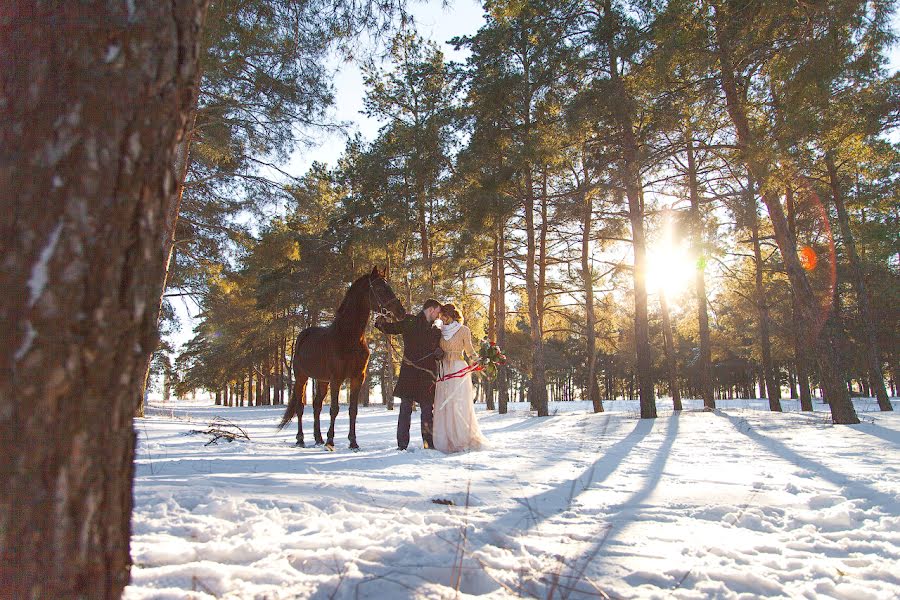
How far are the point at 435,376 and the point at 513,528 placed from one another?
14.8ft

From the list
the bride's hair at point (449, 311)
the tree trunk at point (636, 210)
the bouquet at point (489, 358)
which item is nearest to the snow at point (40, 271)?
the bride's hair at point (449, 311)

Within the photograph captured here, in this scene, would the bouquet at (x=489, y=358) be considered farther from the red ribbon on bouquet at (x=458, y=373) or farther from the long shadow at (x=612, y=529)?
the long shadow at (x=612, y=529)

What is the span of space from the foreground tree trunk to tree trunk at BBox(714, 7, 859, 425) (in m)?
10.3

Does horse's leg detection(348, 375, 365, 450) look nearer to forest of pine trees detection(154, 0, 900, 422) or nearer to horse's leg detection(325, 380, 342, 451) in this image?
horse's leg detection(325, 380, 342, 451)

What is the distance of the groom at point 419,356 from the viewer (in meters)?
7.26

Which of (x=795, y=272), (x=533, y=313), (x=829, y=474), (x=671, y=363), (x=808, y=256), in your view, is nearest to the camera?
(x=829, y=474)

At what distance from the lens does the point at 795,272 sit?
1052cm

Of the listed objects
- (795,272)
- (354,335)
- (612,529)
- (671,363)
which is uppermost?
(795,272)

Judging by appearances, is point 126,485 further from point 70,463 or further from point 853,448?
point 853,448

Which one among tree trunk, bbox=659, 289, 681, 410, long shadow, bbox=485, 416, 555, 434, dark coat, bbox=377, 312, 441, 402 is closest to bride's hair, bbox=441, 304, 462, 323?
dark coat, bbox=377, 312, 441, 402

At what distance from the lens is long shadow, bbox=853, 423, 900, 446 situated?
7.52 meters

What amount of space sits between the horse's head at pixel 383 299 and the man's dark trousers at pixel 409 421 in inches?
49.7

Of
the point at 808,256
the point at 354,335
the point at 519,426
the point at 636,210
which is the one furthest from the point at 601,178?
the point at 808,256

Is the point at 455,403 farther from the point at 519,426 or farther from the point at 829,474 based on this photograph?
the point at 519,426
